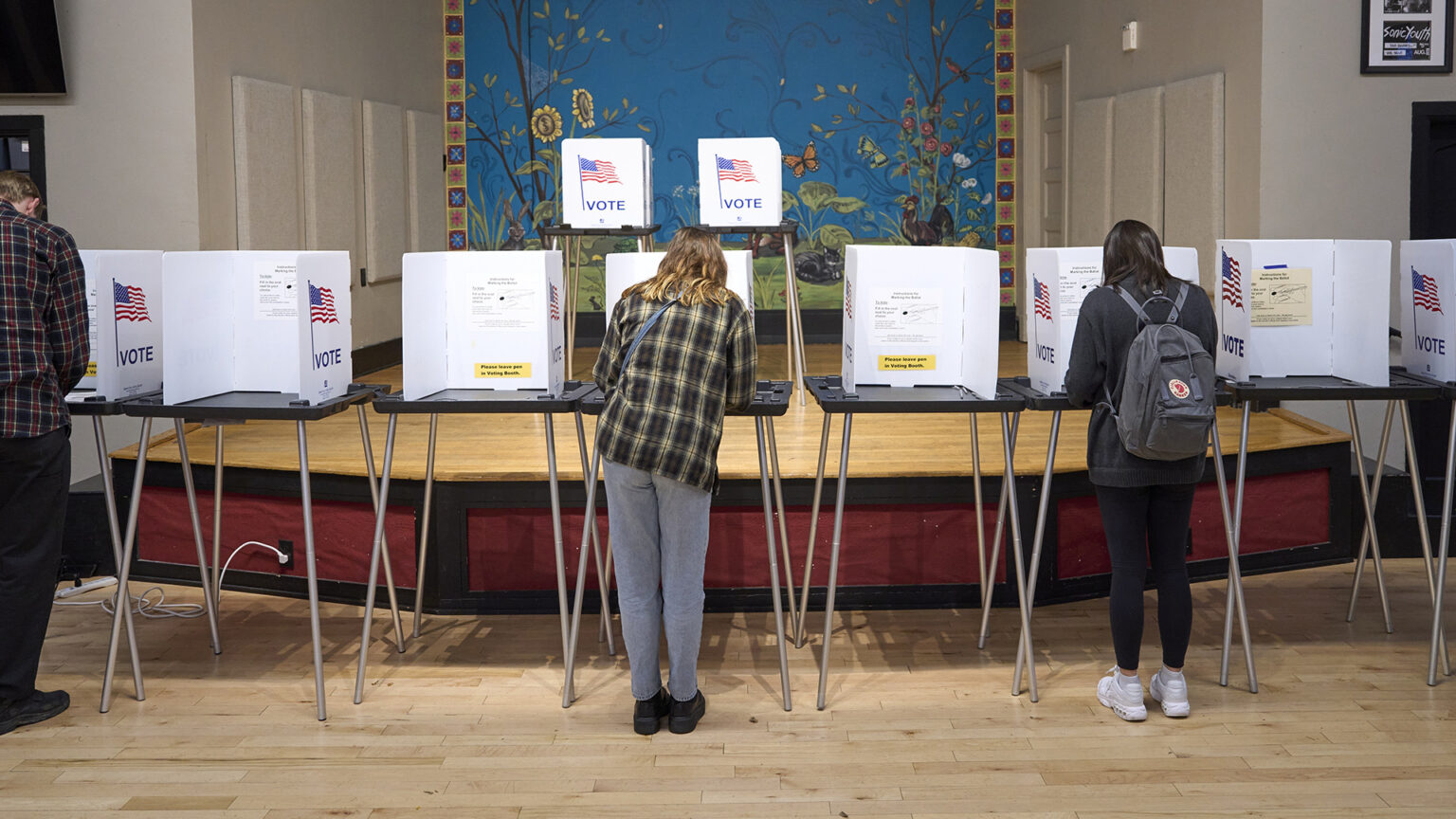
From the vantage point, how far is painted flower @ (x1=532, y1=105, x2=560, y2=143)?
8.01m

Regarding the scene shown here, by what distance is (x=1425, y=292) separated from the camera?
3.40 meters

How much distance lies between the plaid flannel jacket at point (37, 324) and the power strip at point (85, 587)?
4.81 ft

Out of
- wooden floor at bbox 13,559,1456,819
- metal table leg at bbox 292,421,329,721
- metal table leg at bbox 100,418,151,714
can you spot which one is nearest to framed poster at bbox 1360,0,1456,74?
wooden floor at bbox 13,559,1456,819

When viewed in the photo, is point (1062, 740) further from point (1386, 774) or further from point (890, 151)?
point (890, 151)

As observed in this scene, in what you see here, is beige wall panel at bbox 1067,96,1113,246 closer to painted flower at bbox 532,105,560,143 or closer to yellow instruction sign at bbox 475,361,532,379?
painted flower at bbox 532,105,560,143

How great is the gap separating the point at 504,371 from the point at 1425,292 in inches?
99.9

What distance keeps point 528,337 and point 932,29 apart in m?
5.57

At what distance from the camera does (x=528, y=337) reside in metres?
3.29

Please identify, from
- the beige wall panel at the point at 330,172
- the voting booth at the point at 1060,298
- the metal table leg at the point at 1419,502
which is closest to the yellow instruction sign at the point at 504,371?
the voting booth at the point at 1060,298

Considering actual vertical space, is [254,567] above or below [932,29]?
below

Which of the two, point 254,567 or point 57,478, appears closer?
point 57,478

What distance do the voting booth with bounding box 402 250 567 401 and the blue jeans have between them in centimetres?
51

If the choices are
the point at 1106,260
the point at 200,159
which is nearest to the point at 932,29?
the point at 200,159

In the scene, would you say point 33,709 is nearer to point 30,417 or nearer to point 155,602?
point 30,417
